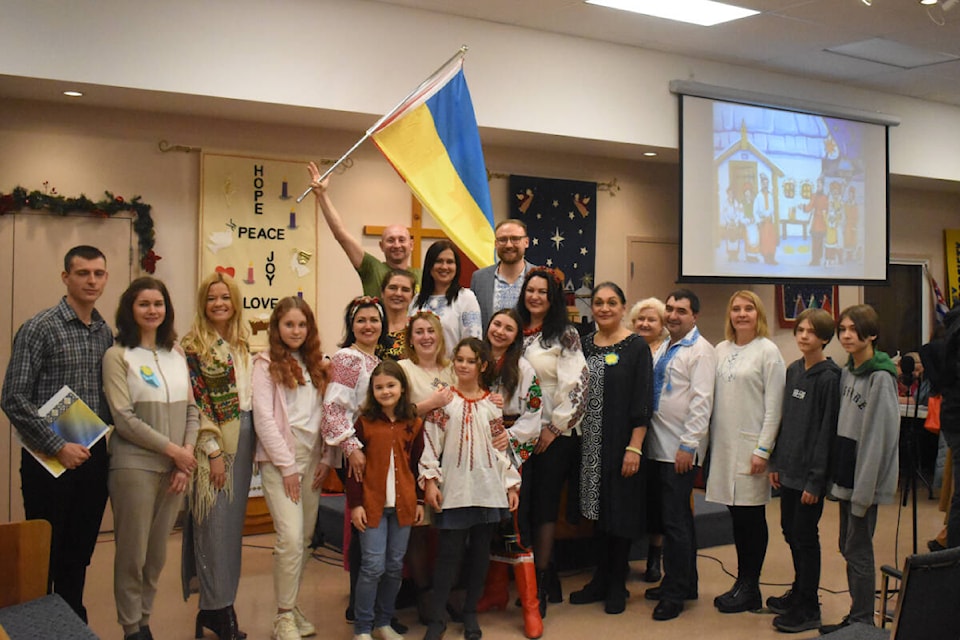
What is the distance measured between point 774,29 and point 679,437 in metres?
3.52

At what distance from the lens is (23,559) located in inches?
114

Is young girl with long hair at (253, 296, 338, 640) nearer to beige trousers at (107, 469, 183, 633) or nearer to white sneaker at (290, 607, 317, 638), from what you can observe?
white sneaker at (290, 607, 317, 638)

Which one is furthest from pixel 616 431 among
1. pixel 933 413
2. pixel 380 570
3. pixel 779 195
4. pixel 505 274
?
pixel 779 195

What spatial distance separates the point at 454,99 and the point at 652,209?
11.6 feet

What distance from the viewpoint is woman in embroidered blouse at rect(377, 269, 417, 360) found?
12.9 feet

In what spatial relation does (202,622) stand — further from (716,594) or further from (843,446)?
(843,446)

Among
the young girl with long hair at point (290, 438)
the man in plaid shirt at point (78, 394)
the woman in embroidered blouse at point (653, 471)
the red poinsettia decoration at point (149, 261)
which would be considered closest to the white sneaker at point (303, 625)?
the young girl with long hair at point (290, 438)

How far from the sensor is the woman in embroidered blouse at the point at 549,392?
4.07 meters

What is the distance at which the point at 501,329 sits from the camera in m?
3.95

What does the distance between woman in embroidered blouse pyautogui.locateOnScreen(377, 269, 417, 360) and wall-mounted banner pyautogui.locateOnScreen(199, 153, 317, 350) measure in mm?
2189

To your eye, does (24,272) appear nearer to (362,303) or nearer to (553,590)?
(362,303)

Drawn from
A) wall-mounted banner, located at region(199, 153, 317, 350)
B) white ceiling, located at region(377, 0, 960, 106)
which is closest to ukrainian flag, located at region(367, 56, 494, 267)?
white ceiling, located at region(377, 0, 960, 106)

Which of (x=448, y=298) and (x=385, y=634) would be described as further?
(x=448, y=298)

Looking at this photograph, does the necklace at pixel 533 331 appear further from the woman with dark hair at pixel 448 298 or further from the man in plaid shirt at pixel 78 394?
the man in plaid shirt at pixel 78 394
